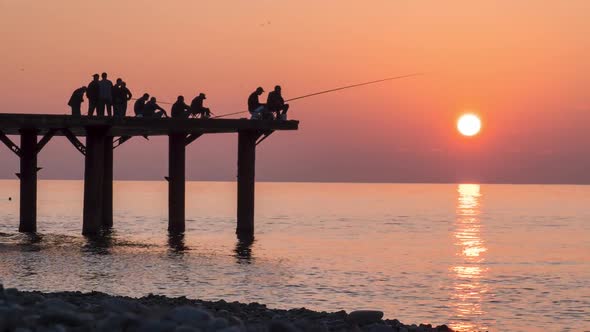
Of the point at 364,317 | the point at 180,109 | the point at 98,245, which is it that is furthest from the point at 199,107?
the point at 364,317

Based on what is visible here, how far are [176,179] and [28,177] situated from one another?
17.0ft

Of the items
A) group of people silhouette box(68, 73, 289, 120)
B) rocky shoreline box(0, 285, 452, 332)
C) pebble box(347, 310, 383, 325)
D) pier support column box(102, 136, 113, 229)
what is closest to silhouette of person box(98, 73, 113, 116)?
group of people silhouette box(68, 73, 289, 120)

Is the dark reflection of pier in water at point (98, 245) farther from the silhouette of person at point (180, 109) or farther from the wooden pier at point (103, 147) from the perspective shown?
the silhouette of person at point (180, 109)

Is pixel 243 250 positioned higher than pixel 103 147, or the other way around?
pixel 103 147

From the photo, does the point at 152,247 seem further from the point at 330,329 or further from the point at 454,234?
the point at 454,234

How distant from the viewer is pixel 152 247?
34969mm

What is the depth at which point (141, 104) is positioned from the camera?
1332 inches

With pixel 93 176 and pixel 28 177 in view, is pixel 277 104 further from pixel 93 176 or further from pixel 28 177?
pixel 28 177

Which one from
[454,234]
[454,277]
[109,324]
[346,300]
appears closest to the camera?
[109,324]

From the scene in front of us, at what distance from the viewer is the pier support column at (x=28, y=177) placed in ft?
120

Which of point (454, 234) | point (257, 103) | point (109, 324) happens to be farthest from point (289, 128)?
point (454, 234)

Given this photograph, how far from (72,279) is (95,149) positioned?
9954 mm

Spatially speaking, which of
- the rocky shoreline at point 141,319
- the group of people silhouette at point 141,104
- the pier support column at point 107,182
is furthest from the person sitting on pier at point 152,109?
the rocky shoreline at point 141,319

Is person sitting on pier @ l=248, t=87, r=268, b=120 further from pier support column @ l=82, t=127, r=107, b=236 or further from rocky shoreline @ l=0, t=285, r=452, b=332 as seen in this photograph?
rocky shoreline @ l=0, t=285, r=452, b=332
